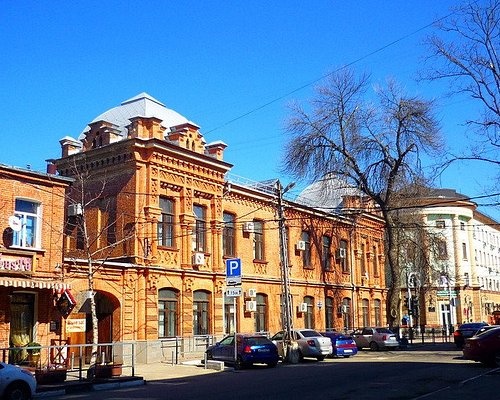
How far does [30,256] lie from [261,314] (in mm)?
16329

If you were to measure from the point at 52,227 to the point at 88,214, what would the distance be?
6.01 metres

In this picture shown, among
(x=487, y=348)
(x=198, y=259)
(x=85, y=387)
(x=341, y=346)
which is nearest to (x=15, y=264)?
(x=85, y=387)

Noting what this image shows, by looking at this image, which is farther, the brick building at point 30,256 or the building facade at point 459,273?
the building facade at point 459,273

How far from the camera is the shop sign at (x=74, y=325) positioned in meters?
24.0

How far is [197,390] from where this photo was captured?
55.6ft

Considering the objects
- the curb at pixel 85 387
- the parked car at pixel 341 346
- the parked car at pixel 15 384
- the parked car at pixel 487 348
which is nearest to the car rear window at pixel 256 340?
the parked car at pixel 341 346

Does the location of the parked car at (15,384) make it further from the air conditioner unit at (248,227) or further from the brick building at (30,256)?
the air conditioner unit at (248,227)

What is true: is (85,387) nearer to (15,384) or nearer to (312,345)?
(15,384)

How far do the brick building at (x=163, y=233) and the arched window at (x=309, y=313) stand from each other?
1189 millimetres

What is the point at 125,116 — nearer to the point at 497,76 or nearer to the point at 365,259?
the point at 497,76

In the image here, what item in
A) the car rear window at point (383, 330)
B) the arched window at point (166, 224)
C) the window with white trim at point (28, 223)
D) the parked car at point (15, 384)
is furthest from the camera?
the car rear window at point (383, 330)

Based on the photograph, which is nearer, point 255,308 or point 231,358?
point 231,358

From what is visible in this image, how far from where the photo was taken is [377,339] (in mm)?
36031

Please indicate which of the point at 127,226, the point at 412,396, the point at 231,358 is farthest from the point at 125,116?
the point at 412,396
